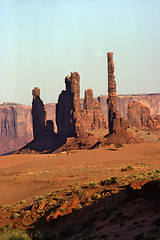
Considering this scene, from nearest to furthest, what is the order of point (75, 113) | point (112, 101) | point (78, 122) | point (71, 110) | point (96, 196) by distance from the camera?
point (96, 196), point (112, 101), point (78, 122), point (75, 113), point (71, 110)

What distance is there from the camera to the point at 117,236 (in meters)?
12.8

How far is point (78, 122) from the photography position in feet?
300

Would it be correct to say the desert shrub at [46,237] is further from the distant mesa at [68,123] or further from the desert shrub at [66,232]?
the distant mesa at [68,123]

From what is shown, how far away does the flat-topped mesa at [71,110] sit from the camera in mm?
91744

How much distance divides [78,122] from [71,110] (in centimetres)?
569

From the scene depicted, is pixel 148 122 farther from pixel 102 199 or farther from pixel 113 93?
pixel 102 199

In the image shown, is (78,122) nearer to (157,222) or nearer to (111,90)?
(111,90)

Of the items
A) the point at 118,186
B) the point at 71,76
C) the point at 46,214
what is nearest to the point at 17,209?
the point at 46,214

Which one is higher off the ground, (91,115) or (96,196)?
(91,115)

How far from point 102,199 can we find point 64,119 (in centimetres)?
8318

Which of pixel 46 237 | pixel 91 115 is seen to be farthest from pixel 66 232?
pixel 91 115

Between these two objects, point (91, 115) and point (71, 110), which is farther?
point (91, 115)

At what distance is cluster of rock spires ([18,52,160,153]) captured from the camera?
253ft

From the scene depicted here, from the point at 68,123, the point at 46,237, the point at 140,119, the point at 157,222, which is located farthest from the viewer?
the point at 140,119
